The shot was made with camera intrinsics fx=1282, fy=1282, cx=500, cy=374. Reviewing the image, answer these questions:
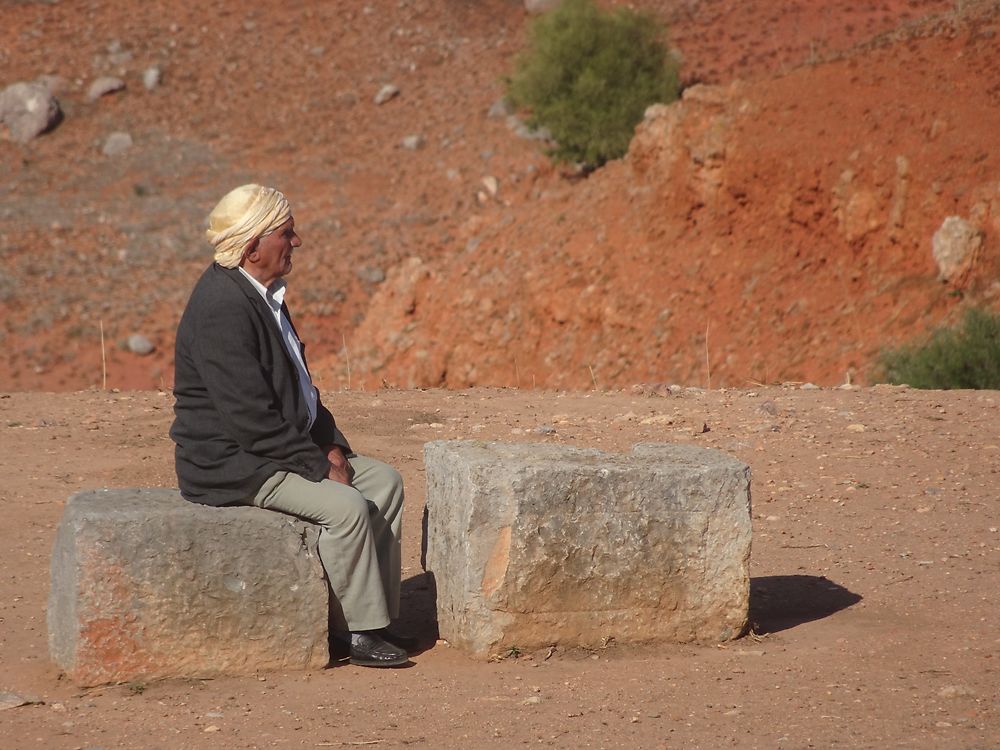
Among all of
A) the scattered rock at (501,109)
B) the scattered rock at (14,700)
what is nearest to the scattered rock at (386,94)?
the scattered rock at (501,109)

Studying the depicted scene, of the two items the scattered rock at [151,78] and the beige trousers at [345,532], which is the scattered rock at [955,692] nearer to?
the beige trousers at [345,532]

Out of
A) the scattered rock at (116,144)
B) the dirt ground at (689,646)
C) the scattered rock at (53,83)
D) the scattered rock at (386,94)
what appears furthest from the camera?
the scattered rock at (386,94)

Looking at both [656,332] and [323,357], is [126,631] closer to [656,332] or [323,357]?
[656,332]

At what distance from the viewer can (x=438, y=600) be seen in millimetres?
5047

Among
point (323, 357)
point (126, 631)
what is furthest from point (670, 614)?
point (323, 357)

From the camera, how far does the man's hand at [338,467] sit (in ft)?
15.6

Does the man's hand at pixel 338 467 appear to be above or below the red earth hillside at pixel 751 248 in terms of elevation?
below

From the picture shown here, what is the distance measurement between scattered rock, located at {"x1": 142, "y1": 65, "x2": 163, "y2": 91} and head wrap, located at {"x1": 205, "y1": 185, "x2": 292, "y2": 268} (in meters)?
27.9

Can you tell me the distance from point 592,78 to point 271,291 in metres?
19.0

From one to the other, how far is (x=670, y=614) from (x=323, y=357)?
15.8 metres

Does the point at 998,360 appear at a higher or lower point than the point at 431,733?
higher

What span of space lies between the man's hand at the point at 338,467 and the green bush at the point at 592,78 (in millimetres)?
18177

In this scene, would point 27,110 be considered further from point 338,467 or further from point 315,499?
point 315,499

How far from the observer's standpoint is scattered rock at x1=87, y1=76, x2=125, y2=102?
99.8ft
